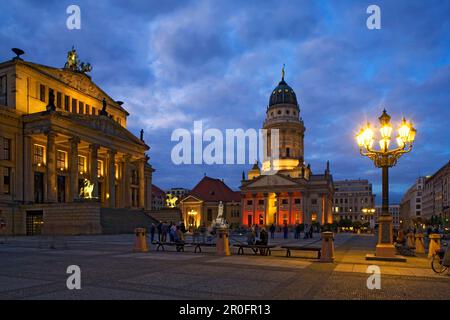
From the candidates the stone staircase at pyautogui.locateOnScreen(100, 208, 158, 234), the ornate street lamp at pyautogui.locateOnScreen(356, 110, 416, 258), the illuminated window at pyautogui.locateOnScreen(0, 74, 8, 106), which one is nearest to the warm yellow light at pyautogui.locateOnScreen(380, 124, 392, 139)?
the ornate street lamp at pyautogui.locateOnScreen(356, 110, 416, 258)

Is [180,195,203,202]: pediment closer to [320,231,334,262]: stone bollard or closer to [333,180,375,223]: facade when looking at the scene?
[333,180,375,223]: facade

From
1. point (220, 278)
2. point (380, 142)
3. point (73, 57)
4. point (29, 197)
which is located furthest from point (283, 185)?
point (220, 278)

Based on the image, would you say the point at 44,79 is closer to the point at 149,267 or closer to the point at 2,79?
the point at 2,79

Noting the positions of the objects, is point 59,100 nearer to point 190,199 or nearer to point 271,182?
point 190,199

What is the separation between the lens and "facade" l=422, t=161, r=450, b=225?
4939 inches

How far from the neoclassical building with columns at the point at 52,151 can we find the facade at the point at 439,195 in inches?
3968

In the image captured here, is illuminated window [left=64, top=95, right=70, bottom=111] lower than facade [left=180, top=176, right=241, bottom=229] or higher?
higher

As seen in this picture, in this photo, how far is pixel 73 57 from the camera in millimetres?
65625

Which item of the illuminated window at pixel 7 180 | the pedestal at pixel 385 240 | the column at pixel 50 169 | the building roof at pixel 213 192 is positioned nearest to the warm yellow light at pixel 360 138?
the pedestal at pixel 385 240

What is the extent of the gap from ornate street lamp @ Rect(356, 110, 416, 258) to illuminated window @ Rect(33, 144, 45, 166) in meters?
44.4

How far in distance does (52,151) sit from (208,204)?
246 feet

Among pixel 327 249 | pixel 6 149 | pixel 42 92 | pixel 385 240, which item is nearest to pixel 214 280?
pixel 327 249

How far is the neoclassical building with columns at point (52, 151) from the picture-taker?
45875 mm

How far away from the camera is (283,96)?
132875 mm
